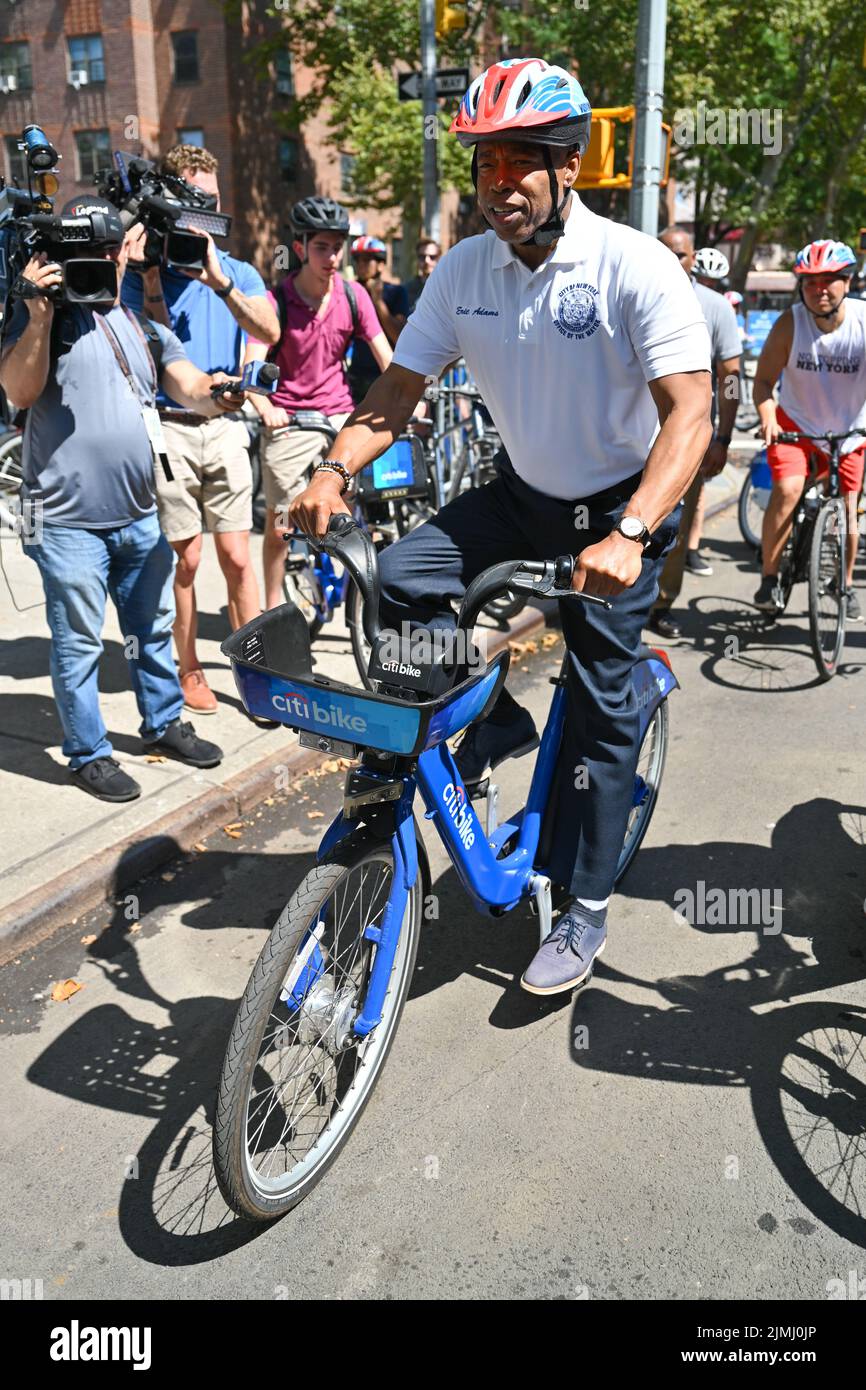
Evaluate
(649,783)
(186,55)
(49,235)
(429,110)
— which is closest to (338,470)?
(49,235)

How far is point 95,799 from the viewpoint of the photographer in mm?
4461

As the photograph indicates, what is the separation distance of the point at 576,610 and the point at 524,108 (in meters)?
1.22

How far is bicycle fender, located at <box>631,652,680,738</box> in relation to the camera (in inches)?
141

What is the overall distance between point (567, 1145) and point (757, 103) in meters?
→ 32.3

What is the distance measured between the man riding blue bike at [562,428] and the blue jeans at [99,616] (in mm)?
1623

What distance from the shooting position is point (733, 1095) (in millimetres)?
2979

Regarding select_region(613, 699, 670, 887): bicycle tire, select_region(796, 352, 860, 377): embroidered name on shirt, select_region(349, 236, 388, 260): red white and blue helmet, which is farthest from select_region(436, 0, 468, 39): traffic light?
select_region(613, 699, 670, 887): bicycle tire

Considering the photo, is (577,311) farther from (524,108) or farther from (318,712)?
(318,712)

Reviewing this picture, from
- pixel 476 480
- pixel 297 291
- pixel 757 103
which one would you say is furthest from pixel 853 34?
pixel 297 291

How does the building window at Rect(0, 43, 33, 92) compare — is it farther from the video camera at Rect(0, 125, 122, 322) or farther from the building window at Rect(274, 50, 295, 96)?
the video camera at Rect(0, 125, 122, 322)

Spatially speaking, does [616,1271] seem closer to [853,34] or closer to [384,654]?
[384,654]

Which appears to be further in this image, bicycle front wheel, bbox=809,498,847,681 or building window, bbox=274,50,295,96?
→ building window, bbox=274,50,295,96

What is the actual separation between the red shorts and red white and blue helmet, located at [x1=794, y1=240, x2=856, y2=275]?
0.90 meters

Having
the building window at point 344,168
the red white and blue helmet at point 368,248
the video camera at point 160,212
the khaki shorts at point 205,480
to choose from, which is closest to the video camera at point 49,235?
the video camera at point 160,212
